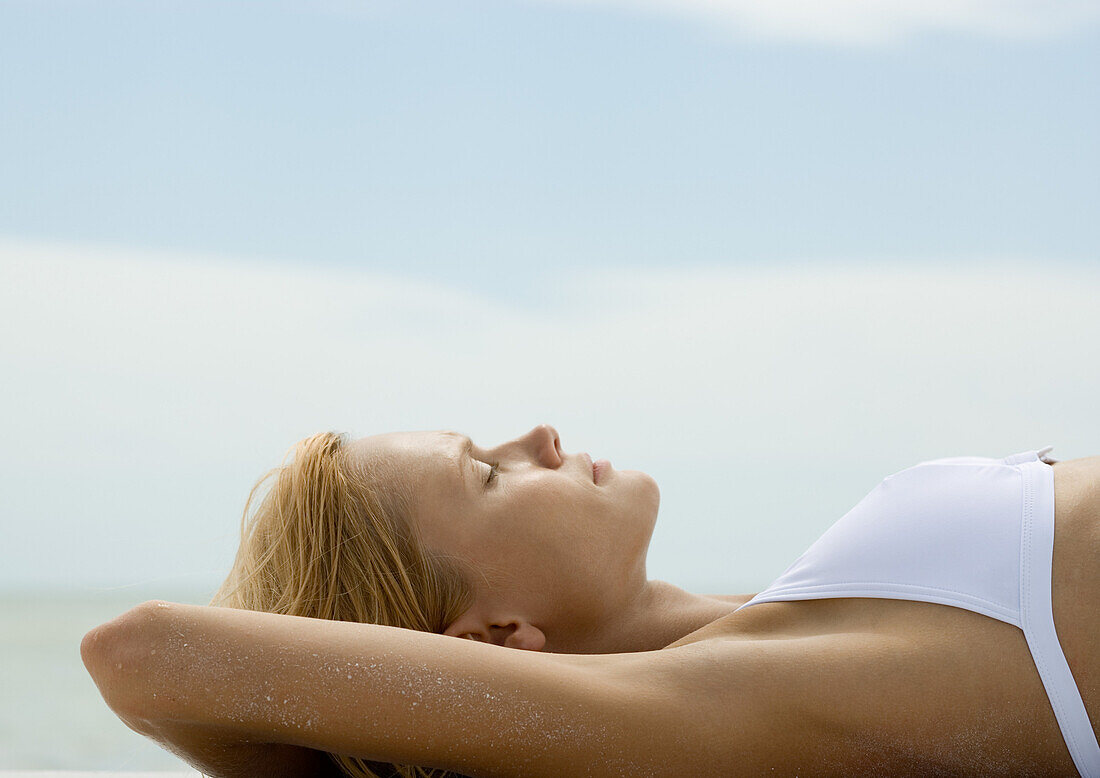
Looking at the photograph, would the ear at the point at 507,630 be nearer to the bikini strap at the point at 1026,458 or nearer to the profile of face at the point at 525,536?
the profile of face at the point at 525,536

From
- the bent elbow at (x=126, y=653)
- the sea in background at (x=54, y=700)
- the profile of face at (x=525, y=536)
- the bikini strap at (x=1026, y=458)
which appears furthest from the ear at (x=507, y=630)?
the sea in background at (x=54, y=700)

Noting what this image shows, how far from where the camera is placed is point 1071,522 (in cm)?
136

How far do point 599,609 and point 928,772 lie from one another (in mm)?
571

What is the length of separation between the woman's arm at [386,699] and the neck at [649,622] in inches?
19.8

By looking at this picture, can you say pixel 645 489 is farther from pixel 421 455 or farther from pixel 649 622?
pixel 421 455

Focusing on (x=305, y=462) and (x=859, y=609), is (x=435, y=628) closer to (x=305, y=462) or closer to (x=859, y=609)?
(x=305, y=462)

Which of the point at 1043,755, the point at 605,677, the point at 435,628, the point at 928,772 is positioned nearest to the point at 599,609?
the point at 435,628

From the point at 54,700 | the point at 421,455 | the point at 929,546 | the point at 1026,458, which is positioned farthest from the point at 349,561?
the point at 54,700

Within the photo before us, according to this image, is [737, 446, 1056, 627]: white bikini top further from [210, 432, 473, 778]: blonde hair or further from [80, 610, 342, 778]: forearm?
[80, 610, 342, 778]: forearm

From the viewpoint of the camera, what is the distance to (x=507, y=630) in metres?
1.62

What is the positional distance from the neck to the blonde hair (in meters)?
0.25

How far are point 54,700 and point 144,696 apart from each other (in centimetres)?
710

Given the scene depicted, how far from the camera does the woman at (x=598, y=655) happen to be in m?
1.15

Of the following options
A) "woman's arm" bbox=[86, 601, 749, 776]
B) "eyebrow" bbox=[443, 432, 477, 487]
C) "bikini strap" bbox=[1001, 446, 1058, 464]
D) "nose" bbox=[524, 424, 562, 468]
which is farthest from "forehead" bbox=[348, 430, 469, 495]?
"bikini strap" bbox=[1001, 446, 1058, 464]
